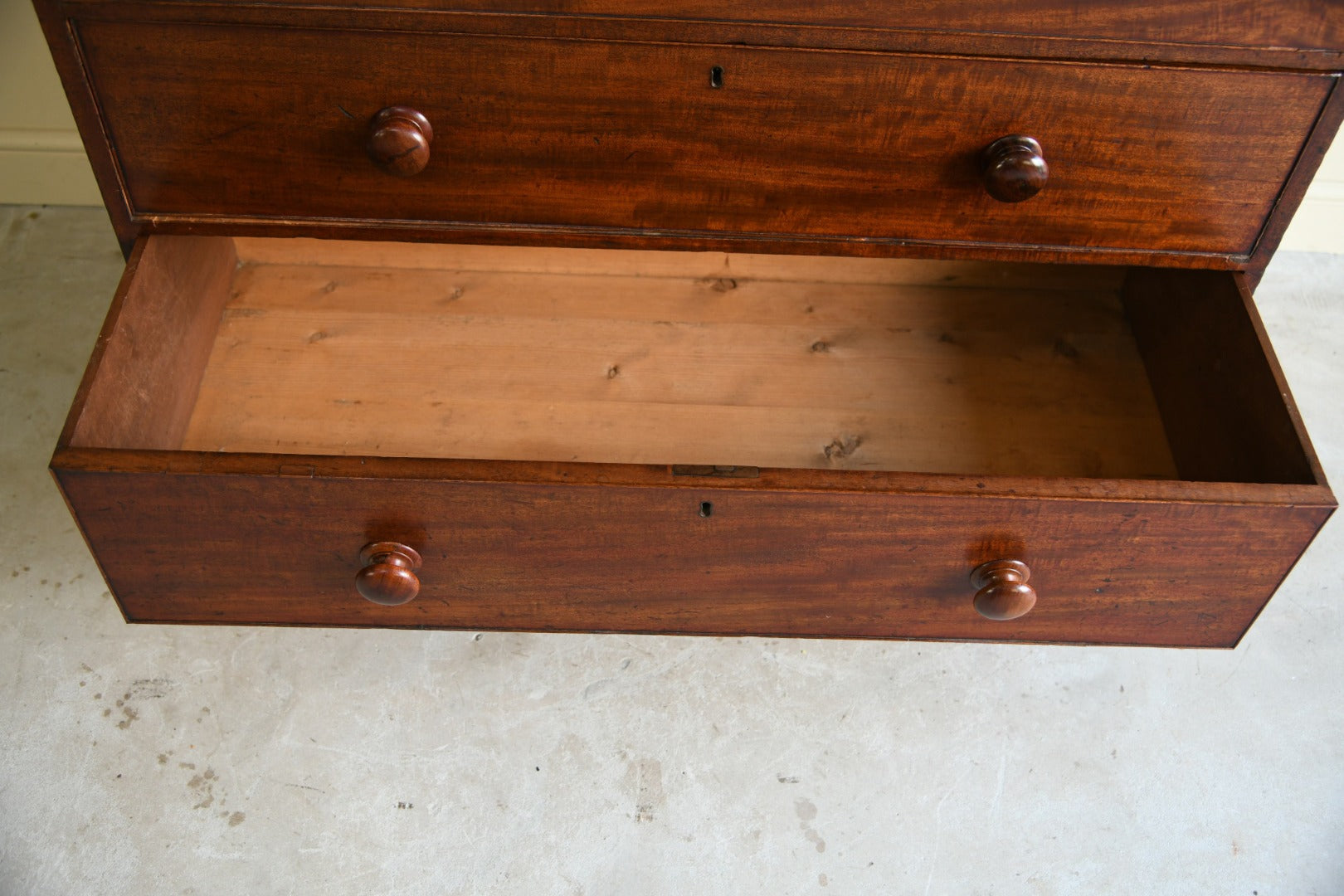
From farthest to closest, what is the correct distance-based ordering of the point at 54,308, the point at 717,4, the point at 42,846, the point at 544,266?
1. the point at 54,308
2. the point at 544,266
3. the point at 42,846
4. the point at 717,4

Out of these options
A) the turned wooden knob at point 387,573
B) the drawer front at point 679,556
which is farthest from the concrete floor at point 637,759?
the turned wooden knob at point 387,573

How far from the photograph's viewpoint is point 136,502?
0.88 metres

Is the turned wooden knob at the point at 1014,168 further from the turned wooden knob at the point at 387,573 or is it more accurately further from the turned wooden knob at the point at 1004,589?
the turned wooden knob at the point at 387,573

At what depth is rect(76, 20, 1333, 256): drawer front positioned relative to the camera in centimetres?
88

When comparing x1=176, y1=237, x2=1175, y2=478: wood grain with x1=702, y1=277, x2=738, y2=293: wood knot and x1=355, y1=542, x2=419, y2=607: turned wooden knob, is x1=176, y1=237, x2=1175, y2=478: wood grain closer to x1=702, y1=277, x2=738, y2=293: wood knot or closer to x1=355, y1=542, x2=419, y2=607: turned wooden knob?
x1=702, y1=277, x2=738, y2=293: wood knot

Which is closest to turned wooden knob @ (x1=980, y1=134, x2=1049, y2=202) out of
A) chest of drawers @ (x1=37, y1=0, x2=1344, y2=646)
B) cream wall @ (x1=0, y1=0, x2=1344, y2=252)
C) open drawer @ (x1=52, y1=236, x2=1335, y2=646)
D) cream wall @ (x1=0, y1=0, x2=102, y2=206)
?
chest of drawers @ (x1=37, y1=0, x2=1344, y2=646)

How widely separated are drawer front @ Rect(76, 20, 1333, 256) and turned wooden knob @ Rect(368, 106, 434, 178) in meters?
0.01

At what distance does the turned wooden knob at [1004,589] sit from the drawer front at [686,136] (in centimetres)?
29

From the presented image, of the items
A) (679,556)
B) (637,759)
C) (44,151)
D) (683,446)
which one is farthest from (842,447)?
(44,151)

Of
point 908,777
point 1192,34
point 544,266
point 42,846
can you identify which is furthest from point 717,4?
point 42,846

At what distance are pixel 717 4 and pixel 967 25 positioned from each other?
0.62 ft

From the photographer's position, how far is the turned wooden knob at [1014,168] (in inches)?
35.9

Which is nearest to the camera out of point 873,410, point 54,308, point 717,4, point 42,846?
point 717,4

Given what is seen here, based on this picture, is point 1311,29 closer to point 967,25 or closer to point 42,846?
point 967,25
